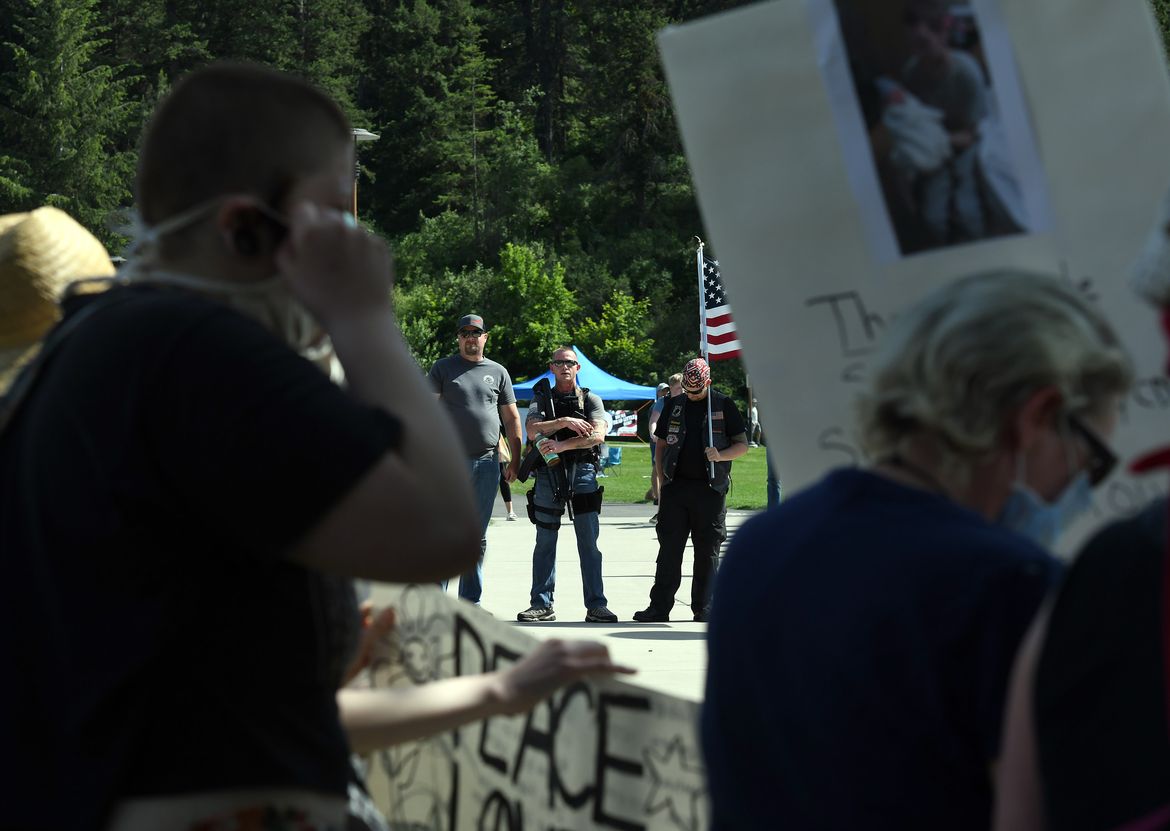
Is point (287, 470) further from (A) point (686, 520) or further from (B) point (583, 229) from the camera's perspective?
(B) point (583, 229)

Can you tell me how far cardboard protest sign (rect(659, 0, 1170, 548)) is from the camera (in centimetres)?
184

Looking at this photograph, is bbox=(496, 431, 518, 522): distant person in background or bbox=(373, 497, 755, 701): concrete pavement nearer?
bbox=(373, 497, 755, 701): concrete pavement

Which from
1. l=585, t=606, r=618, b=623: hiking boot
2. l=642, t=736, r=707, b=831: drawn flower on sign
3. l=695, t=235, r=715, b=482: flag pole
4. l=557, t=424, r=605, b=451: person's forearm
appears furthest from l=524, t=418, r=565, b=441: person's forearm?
l=642, t=736, r=707, b=831: drawn flower on sign

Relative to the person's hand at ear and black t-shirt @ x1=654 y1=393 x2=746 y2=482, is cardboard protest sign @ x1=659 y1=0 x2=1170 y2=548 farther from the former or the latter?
black t-shirt @ x1=654 y1=393 x2=746 y2=482

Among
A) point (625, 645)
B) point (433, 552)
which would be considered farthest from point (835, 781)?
point (625, 645)

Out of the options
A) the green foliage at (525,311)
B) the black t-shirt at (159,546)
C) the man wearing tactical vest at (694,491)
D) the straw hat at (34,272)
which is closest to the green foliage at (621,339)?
the green foliage at (525,311)

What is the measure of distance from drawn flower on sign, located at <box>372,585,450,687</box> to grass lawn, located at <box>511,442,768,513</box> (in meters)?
13.9

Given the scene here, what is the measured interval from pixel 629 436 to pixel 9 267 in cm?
4181

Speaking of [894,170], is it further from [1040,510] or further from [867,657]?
[867,657]

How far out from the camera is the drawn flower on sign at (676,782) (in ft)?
6.88

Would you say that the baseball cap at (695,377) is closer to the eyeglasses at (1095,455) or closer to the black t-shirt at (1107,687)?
the eyeglasses at (1095,455)

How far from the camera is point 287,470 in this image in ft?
4.32

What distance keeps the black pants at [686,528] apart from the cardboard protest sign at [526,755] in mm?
6236

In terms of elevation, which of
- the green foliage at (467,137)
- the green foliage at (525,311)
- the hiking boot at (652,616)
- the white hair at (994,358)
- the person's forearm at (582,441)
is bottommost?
the hiking boot at (652,616)
